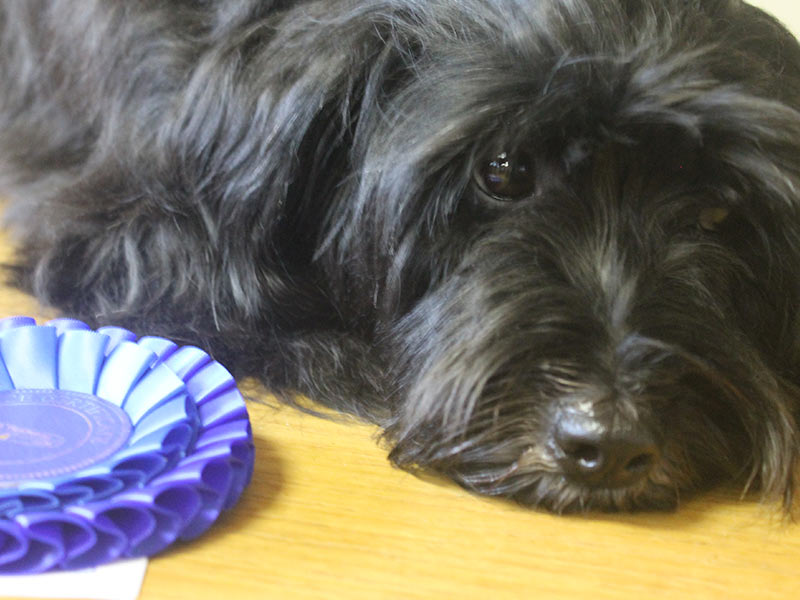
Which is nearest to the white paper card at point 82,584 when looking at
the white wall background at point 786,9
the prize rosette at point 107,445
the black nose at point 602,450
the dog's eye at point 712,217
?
the prize rosette at point 107,445

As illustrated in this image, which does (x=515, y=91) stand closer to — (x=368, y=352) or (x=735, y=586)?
(x=368, y=352)

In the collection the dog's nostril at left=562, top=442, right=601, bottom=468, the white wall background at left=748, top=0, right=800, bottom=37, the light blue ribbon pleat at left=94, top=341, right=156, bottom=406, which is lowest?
the light blue ribbon pleat at left=94, top=341, right=156, bottom=406

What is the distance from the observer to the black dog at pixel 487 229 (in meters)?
1.02

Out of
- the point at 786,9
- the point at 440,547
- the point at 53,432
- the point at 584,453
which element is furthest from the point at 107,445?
the point at 786,9

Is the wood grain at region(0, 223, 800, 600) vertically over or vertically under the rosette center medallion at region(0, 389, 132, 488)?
over

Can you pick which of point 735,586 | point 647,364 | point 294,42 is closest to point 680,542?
point 735,586

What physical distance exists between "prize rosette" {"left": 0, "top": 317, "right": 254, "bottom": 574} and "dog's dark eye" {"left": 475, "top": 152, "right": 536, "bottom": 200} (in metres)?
0.39

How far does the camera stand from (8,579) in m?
0.84

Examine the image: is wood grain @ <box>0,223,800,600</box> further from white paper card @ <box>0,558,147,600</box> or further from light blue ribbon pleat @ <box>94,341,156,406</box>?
light blue ribbon pleat @ <box>94,341,156,406</box>

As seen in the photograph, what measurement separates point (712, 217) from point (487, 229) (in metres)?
0.28

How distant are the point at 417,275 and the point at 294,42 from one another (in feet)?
1.19

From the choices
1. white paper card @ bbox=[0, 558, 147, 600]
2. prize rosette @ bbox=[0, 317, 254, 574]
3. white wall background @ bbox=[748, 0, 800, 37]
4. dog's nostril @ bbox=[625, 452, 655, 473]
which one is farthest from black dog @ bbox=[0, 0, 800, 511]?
white wall background @ bbox=[748, 0, 800, 37]

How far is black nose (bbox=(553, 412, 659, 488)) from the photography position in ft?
3.11

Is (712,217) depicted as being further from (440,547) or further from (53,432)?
(53,432)
